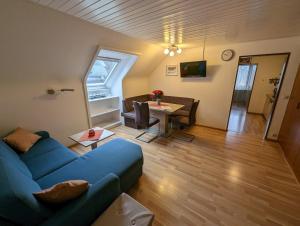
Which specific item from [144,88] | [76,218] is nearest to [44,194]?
[76,218]

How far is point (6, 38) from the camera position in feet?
5.59

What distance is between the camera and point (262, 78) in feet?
17.1

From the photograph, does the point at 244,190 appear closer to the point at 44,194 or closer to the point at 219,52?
the point at 44,194

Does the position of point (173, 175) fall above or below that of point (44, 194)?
below

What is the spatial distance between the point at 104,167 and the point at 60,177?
46 cm

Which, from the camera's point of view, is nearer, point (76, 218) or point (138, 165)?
point (76, 218)

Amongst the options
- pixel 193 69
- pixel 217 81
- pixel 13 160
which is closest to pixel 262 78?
pixel 217 81

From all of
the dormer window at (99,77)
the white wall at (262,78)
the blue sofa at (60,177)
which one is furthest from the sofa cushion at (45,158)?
the white wall at (262,78)

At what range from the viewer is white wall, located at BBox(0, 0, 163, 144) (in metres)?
1.71

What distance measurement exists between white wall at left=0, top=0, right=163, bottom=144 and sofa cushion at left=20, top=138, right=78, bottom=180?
67 cm

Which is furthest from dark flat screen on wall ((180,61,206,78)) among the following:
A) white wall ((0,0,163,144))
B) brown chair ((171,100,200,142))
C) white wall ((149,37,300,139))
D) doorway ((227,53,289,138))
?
doorway ((227,53,289,138))

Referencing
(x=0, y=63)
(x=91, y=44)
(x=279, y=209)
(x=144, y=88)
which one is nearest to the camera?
(x=279, y=209)

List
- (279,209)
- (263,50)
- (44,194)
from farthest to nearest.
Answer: (263,50)
(279,209)
(44,194)

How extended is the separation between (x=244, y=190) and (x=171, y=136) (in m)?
1.88
